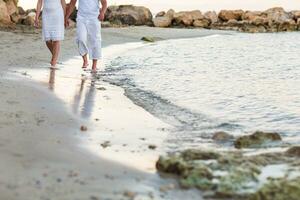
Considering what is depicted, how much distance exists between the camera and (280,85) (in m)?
9.83

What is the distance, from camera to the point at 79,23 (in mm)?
10336

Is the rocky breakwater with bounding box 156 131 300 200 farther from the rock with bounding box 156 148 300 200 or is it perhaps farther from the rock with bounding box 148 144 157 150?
the rock with bounding box 148 144 157 150

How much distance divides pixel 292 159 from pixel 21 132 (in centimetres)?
215

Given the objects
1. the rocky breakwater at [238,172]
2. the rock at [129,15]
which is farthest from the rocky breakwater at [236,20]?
the rocky breakwater at [238,172]

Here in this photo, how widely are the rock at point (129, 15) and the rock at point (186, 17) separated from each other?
2731 mm

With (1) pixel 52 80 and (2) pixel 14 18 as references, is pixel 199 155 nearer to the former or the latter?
(1) pixel 52 80

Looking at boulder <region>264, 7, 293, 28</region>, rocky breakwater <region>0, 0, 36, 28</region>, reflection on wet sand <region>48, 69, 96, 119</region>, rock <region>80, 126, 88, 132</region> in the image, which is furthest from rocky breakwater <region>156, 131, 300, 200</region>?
boulder <region>264, 7, 293, 28</region>

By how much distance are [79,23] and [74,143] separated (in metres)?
6.17

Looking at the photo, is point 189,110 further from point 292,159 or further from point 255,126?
point 292,159

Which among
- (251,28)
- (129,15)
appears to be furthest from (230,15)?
(129,15)

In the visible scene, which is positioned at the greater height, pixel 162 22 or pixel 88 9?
pixel 88 9

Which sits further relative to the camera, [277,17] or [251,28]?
[277,17]

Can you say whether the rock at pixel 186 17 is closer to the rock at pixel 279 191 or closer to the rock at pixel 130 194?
the rock at pixel 279 191

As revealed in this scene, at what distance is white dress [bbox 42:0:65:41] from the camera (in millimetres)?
9914
